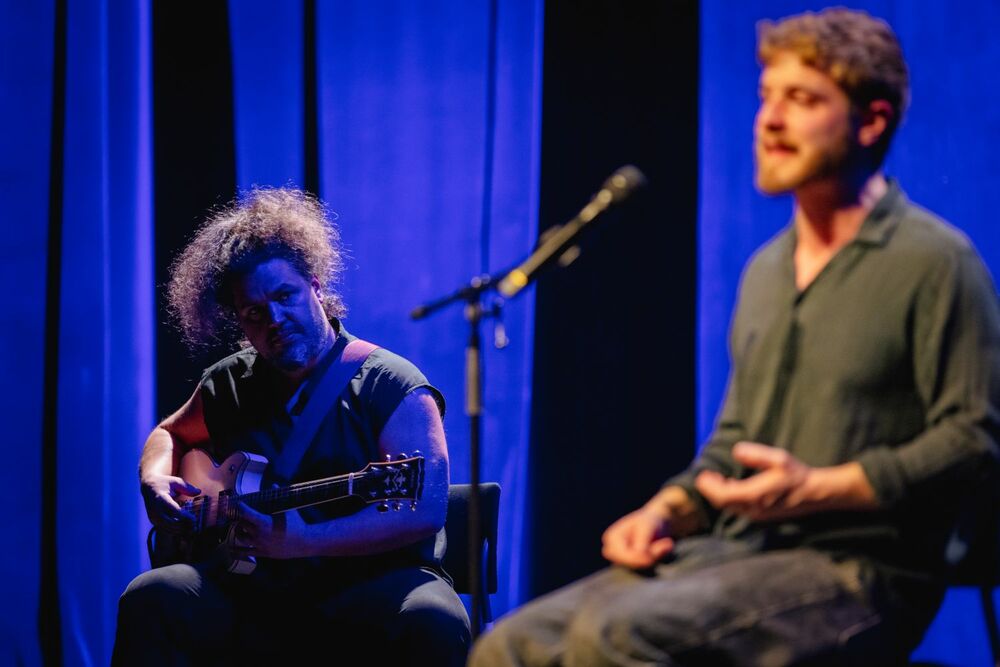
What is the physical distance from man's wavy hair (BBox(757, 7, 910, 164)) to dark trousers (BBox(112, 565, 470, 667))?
1.49 metres

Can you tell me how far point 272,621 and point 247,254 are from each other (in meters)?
1.03

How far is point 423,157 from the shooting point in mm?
3674

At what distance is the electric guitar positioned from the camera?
2717 millimetres

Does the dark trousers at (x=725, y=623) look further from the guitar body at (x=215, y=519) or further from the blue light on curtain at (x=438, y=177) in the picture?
the blue light on curtain at (x=438, y=177)

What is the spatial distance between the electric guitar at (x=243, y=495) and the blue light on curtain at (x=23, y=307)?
109 cm

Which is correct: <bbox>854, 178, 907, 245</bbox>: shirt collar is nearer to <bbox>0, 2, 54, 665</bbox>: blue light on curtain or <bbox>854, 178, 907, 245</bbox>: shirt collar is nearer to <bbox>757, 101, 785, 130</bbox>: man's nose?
<bbox>757, 101, 785, 130</bbox>: man's nose

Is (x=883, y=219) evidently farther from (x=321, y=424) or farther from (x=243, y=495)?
(x=243, y=495)

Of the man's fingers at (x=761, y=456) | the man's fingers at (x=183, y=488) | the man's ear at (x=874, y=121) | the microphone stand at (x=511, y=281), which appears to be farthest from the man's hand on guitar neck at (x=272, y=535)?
the man's ear at (x=874, y=121)

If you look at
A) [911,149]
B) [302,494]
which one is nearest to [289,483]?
[302,494]

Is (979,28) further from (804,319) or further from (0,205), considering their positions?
(0,205)

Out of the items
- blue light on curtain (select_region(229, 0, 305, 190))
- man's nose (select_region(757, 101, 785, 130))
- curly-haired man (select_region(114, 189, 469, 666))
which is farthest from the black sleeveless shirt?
man's nose (select_region(757, 101, 785, 130))

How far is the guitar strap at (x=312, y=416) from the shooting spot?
9.53 feet

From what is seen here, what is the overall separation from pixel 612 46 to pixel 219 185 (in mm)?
1473

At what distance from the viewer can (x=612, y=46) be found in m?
3.48
